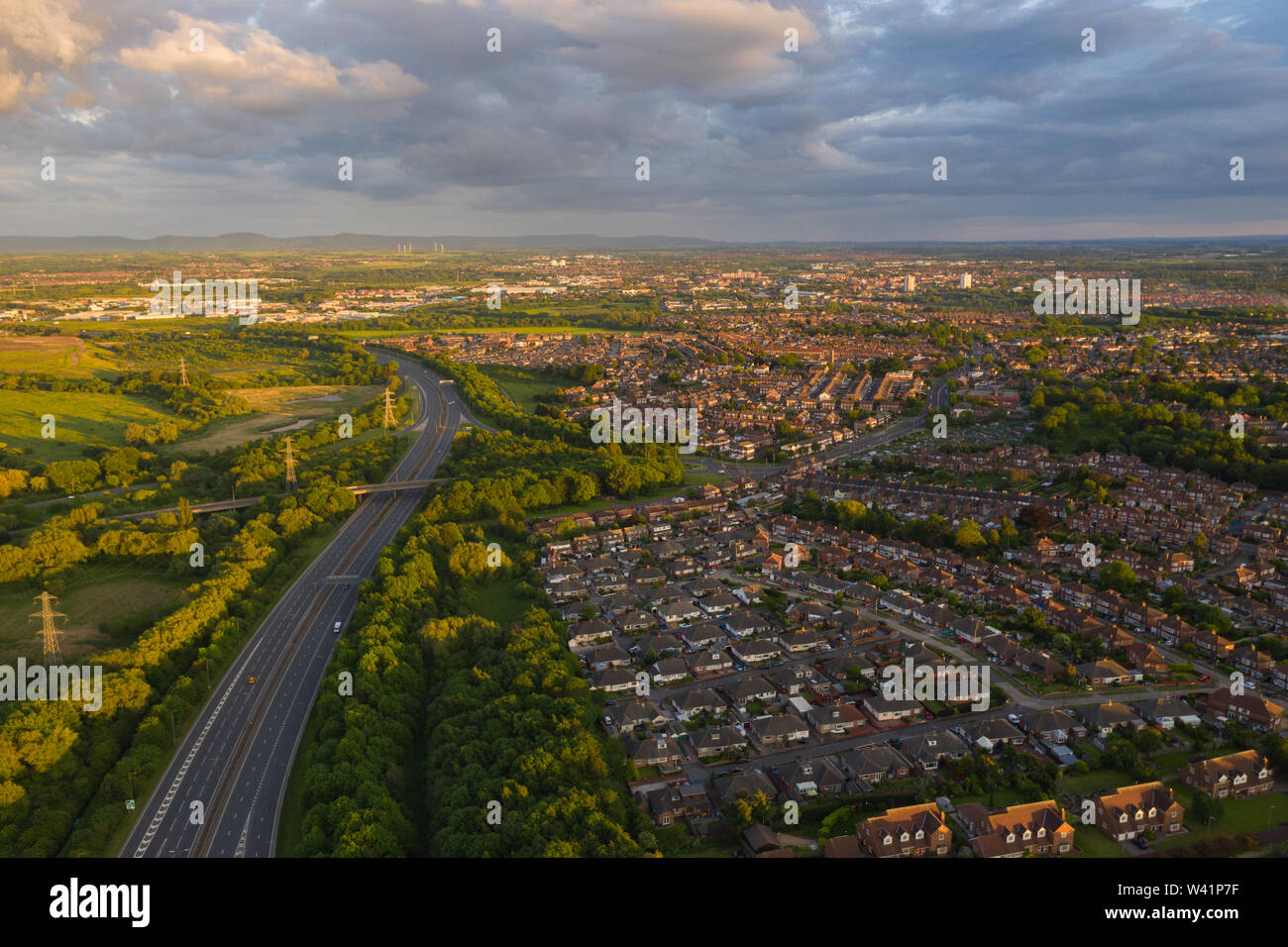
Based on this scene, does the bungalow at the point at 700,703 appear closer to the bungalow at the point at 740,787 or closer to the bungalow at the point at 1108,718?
the bungalow at the point at 740,787

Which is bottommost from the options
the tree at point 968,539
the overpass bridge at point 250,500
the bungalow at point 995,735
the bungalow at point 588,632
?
the bungalow at point 995,735

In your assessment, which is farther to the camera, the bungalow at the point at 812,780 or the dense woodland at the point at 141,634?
the bungalow at the point at 812,780

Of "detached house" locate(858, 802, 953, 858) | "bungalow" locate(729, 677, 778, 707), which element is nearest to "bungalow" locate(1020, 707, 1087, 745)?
"detached house" locate(858, 802, 953, 858)

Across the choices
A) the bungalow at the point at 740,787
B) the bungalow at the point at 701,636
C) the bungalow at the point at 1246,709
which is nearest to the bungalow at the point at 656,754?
the bungalow at the point at 740,787

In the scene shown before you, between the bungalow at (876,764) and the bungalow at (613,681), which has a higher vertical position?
the bungalow at (613,681)

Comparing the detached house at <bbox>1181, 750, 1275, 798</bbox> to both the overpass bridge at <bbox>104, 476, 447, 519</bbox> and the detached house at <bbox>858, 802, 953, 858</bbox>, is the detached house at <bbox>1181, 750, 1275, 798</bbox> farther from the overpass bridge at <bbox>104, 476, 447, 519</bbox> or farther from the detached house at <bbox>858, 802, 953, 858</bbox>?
the overpass bridge at <bbox>104, 476, 447, 519</bbox>

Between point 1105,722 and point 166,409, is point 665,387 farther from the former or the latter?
point 1105,722
